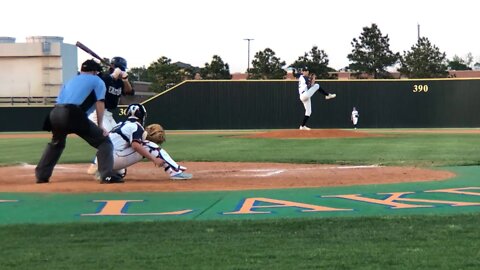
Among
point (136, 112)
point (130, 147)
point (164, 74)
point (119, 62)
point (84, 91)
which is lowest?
point (130, 147)

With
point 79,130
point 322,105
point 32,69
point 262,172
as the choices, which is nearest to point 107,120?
point 79,130

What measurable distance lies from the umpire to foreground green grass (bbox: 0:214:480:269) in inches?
127

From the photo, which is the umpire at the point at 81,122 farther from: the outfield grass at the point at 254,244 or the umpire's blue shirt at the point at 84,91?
the outfield grass at the point at 254,244

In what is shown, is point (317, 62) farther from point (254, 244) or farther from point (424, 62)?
point (254, 244)

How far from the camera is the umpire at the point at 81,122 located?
28.3 feet

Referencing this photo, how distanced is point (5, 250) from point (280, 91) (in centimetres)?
3683

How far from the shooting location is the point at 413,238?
4883mm

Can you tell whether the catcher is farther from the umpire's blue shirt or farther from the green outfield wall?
the green outfield wall

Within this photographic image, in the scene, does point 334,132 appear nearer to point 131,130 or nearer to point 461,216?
point 131,130

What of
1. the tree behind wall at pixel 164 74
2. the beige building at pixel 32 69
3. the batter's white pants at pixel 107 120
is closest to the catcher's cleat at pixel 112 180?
the batter's white pants at pixel 107 120

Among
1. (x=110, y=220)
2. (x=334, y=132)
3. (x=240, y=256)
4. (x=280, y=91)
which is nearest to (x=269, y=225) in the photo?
A: (x=240, y=256)

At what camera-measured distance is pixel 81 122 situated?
8.60 metres

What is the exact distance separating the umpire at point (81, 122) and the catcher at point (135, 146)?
1.13 ft

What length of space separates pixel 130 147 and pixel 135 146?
0.30 meters
